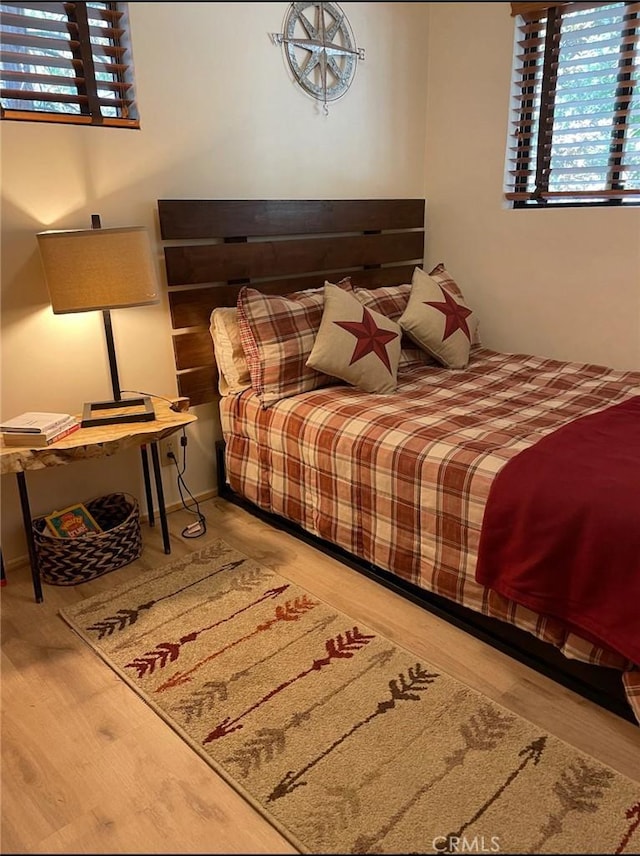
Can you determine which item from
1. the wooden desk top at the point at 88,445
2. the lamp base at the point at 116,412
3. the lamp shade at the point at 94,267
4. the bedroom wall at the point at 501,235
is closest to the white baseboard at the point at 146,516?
the wooden desk top at the point at 88,445

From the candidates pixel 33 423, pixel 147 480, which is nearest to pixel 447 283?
pixel 147 480

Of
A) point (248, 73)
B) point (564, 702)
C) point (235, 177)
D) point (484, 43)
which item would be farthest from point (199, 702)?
point (484, 43)

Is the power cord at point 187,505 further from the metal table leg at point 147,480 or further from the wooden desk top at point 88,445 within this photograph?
the wooden desk top at point 88,445

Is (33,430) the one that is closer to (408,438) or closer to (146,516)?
(146,516)

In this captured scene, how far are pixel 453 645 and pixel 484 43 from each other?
298cm

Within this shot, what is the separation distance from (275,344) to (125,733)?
1.49 meters

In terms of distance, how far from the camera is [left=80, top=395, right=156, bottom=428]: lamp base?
2207 millimetres

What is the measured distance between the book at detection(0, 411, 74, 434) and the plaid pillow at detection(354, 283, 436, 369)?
1.44 metres

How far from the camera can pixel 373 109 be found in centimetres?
321

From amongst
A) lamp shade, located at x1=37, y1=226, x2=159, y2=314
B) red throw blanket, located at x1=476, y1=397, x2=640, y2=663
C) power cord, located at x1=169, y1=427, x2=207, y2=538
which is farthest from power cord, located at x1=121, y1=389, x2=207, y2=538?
red throw blanket, located at x1=476, y1=397, x2=640, y2=663

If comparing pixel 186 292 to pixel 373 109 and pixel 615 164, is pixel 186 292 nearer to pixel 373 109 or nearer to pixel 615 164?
pixel 373 109

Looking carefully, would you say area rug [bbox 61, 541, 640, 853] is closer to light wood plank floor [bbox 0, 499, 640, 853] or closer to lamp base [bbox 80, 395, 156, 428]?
light wood plank floor [bbox 0, 499, 640, 853]

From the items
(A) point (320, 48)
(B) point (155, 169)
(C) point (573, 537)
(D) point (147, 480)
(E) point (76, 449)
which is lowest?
(D) point (147, 480)

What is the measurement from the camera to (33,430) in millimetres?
2006
